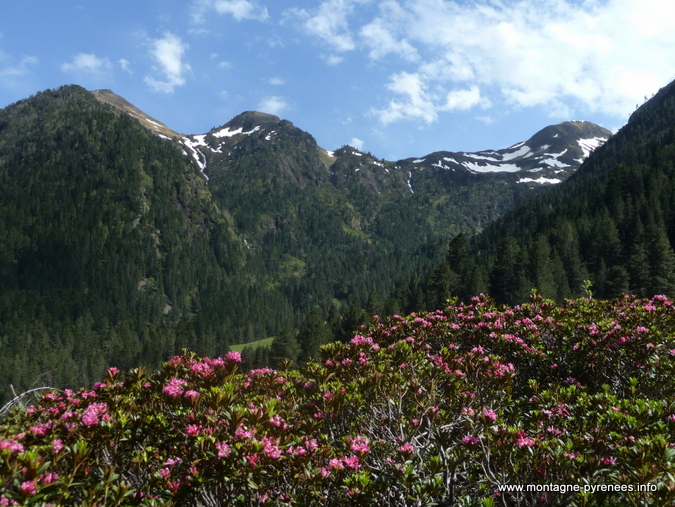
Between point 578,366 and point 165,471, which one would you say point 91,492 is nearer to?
point 165,471

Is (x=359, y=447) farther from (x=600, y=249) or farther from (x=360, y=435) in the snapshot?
(x=600, y=249)

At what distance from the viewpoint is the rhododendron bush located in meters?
4.56

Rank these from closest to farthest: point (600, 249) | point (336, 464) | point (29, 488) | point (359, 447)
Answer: point (29, 488)
point (336, 464)
point (359, 447)
point (600, 249)

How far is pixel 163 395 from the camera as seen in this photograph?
6.18 metres

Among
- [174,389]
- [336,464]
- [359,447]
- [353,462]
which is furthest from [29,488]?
[359,447]

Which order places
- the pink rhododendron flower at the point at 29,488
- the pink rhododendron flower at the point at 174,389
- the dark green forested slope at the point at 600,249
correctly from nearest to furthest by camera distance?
the pink rhododendron flower at the point at 29,488, the pink rhododendron flower at the point at 174,389, the dark green forested slope at the point at 600,249

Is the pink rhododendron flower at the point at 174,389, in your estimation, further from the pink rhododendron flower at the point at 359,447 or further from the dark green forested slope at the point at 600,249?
the dark green forested slope at the point at 600,249

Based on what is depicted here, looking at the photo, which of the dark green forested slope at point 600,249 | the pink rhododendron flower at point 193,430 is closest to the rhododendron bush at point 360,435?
the pink rhododendron flower at point 193,430

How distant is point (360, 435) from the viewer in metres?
6.98

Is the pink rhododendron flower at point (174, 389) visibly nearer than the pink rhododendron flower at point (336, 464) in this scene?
No

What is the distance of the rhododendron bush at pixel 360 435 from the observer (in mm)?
4562

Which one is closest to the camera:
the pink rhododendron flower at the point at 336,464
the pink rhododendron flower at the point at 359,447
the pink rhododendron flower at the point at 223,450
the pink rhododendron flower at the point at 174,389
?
the pink rhododendron flower at the point at 223,450

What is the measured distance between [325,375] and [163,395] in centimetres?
283

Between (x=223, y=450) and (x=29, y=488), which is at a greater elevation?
(x=29, y=488)
